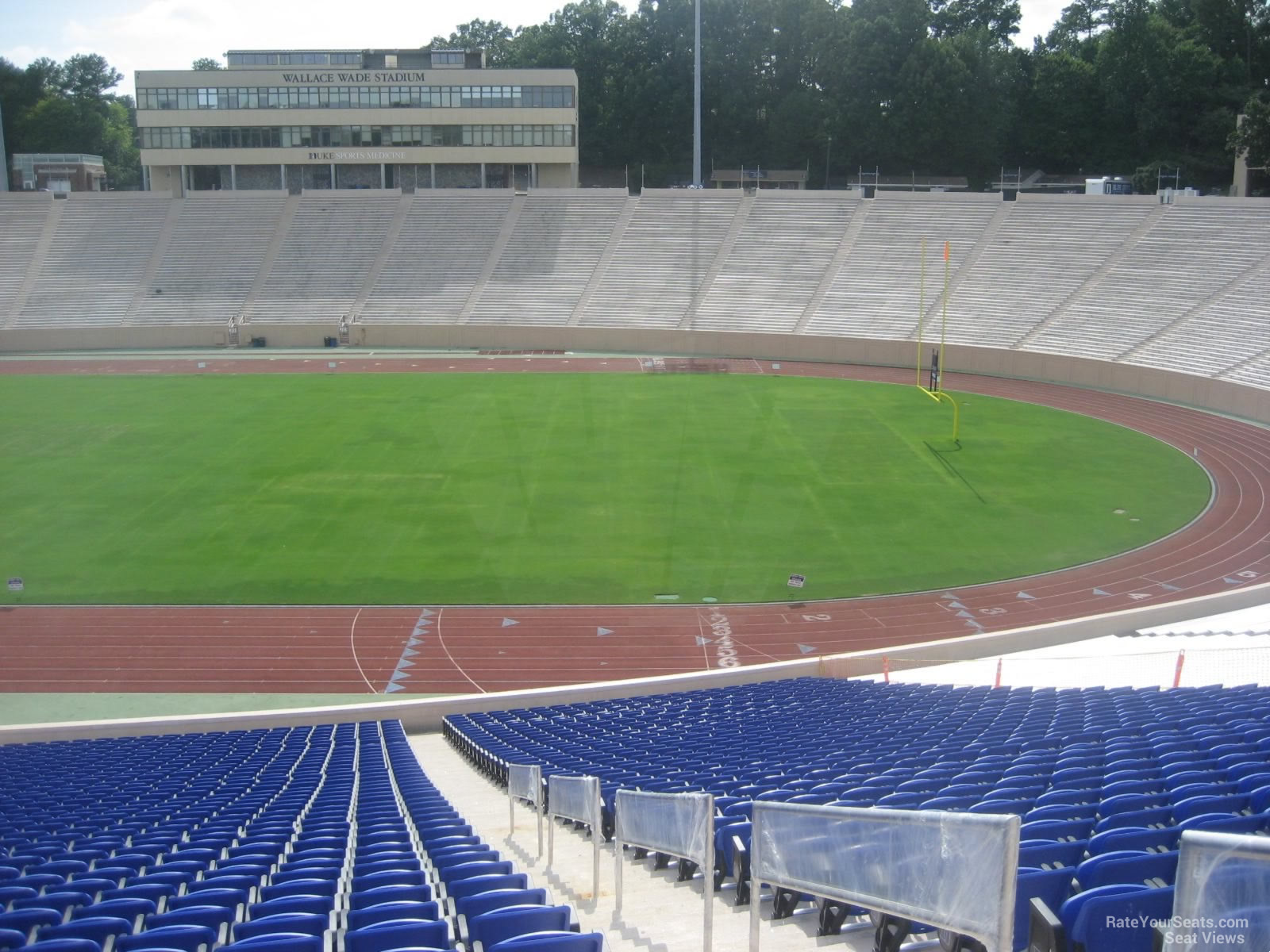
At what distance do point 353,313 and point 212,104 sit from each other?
18.2 meters

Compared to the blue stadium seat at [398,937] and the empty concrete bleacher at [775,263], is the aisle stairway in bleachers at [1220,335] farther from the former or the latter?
the blue stadium seat at [398,937]

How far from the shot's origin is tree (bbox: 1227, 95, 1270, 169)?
185ft

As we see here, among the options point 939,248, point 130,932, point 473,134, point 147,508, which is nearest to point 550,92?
point 473,134

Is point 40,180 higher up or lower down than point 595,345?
higher up

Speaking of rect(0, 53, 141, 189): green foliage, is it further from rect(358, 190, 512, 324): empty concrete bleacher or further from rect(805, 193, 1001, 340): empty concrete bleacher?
rect(805, 193, 1001, 340): empty concrete bleacher

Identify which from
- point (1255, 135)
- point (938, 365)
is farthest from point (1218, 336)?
point (1255, 135)

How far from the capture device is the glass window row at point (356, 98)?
67438 mm

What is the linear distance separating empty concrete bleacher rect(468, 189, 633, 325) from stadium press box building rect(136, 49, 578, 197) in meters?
4.06

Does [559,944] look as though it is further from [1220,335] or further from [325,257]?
[325,257]

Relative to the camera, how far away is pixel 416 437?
3638cm

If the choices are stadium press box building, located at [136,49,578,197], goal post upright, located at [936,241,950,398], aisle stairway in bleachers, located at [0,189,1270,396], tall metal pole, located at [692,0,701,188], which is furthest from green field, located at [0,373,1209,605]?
stadium press box building, located at [136,49,578,197]

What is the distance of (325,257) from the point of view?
63.7 meters

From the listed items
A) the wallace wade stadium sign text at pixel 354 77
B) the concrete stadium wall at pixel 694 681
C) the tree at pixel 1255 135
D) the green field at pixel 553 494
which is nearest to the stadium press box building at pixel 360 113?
the wallace wade stadium sign text at pixel 354 77

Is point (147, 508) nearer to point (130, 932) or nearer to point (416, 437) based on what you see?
point (416, 437)
